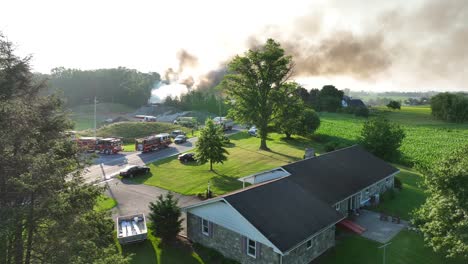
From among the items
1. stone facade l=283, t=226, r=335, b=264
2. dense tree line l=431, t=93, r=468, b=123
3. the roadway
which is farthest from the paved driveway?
dense tree line l=431, t=93, r=468, b=123

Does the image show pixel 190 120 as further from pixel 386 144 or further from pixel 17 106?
pixel 17 106

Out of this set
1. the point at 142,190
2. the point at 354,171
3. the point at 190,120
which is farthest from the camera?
the point at 190,120

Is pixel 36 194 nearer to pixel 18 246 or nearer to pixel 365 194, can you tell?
pixel 18 246

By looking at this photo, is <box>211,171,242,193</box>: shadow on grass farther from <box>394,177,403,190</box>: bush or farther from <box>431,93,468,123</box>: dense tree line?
<box>431,93,468,123</box>: dense tree line

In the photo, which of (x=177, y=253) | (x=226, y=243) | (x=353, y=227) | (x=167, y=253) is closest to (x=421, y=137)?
(x=353, y=227)

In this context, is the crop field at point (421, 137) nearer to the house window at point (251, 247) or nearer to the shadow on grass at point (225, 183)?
the shadow on grass at point (225, 183)

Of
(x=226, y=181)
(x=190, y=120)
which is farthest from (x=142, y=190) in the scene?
(x=190, y=120)
